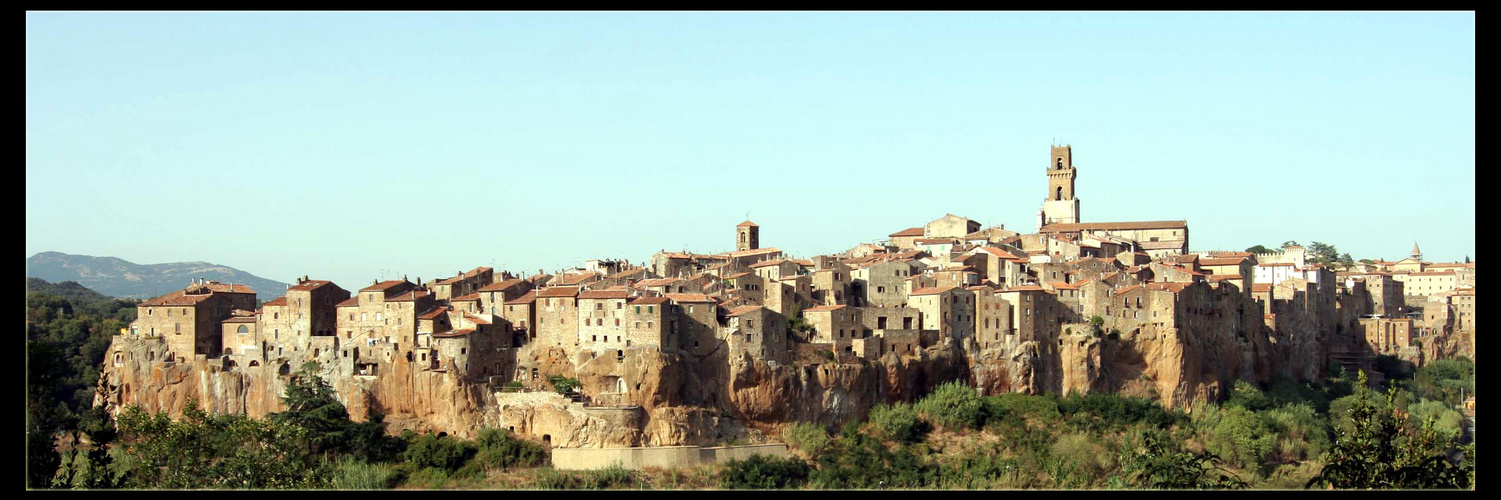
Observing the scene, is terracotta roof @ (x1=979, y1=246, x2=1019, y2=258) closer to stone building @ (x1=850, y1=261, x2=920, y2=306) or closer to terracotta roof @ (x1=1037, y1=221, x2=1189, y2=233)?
stone building @ (x1=850, y1=261, x2=920, y2=306)

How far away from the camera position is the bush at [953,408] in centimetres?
4800

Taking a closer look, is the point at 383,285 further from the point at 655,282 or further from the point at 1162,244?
the point at 1162,244

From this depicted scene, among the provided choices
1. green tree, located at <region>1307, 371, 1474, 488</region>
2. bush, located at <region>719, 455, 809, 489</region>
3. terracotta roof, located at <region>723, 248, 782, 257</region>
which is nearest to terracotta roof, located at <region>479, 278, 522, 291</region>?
bush, located at <region>719, 455, 809, 489</region>

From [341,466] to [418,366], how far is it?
4.27 meters

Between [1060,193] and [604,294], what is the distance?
39.5 m

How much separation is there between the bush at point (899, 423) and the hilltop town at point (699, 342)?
1.72ft

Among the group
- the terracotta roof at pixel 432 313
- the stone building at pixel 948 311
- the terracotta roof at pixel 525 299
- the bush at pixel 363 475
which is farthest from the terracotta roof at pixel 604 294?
the stone building at pixel 948 311


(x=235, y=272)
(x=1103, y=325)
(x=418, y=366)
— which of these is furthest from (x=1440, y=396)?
(x=235, y=272)

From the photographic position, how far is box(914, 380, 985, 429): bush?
157 ft

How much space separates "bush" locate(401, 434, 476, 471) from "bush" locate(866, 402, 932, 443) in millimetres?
11129

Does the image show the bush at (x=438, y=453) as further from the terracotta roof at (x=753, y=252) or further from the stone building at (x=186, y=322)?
the terracotta roof at (x=753, y=252)

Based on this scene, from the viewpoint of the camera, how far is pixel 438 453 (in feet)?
146

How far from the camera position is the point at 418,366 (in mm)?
Answer: 46531

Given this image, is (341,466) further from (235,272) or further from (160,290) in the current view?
(235,272)
